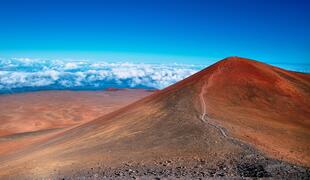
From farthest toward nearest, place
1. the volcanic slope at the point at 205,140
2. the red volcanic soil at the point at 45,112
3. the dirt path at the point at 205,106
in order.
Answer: the red volcanic soil at the point at 45,112
the dirt path at the point at 205,106
the volcanic slope at the point at 205,140

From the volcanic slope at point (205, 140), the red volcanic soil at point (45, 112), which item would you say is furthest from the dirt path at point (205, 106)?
the red volcanic soil at point (45, 112)

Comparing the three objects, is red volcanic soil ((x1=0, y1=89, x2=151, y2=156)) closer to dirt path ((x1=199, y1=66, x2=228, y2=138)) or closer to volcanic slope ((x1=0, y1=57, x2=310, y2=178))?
volcanic slope ((x1=0, y1=57, x2=310, y2=178))

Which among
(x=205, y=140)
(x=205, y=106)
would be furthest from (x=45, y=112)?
(x=205, y=140)

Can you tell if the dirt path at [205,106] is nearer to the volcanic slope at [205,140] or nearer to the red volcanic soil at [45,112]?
the volcanic slope at [205,140]

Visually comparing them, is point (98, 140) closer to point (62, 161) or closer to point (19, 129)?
point (62, 161)

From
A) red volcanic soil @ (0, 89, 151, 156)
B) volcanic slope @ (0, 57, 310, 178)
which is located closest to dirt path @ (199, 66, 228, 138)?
volcanic slope @ (0, 57, 310, 178)

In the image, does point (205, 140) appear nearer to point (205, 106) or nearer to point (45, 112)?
point (205, 106)

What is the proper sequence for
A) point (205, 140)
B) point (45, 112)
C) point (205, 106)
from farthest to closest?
point (45, 112), point (205, 106), point (205, 140)

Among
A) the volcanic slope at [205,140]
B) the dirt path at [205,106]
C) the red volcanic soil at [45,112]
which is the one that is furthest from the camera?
the red volcanic soil at [45,112]

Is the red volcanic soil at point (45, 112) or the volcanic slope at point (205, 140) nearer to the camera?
the volcanic slope at point (205, 140)
